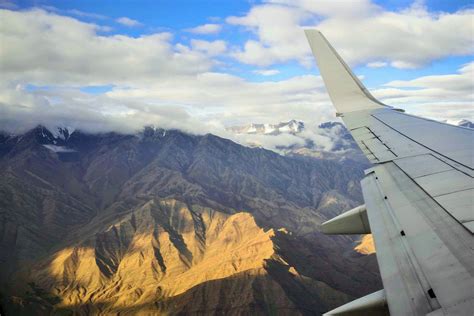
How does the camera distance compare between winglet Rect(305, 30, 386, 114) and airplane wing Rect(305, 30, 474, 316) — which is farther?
winglet Rect(305, 30, 386, 114)

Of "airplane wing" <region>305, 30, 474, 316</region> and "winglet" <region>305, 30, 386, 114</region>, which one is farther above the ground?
"winglet" <region>305, 30, 386, 114</region>

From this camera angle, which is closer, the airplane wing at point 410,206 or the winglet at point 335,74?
the airplane wing at point 410,206

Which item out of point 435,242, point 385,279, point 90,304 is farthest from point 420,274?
point 90,304

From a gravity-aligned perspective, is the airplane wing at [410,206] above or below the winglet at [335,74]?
below

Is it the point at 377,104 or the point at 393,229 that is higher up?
the point at 377,104

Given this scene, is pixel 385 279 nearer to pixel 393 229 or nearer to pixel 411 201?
pixel 393 229
